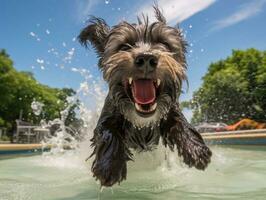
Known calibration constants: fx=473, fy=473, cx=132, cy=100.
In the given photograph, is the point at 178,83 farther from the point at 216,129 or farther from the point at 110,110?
the point at 216,129

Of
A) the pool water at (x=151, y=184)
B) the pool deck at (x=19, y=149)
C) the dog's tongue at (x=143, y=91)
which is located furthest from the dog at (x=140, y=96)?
the pool deck at (x=19, y=149)

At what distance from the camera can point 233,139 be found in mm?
16688

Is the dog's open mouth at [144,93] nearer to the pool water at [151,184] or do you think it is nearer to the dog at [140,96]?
the dog at [140,96]

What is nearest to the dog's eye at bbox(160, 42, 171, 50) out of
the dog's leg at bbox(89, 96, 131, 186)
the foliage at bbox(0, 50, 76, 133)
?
the dog's leg at bbox(89, 96, 131, 186)

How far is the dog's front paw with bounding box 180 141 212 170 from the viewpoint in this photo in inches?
196

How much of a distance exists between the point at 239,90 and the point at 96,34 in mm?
38492

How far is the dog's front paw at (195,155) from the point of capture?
16.3ft

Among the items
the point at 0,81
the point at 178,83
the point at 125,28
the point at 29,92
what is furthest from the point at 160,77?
the point at 29,92

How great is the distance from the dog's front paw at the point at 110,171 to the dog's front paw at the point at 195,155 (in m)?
0.78

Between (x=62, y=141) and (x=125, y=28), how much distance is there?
7.15 m

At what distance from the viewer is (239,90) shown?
42.8m

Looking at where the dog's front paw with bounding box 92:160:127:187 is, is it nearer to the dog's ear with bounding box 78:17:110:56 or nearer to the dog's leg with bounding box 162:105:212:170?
the dog's leg with bounding box 162:105:212:170

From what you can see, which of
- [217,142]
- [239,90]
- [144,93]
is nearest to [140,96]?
[144,93]

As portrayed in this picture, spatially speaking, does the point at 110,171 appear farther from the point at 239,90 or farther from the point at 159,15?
the point at 239,90
